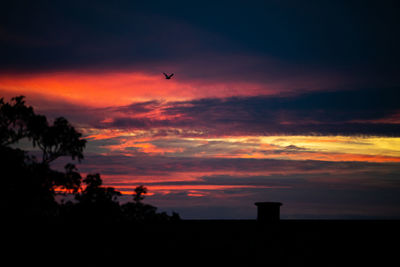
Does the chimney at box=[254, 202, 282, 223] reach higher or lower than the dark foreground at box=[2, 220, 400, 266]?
A: higher

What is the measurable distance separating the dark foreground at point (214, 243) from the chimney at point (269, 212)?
2.01ft

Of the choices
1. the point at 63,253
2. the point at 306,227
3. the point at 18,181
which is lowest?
the point at 63,253

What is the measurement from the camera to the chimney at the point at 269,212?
759 inches

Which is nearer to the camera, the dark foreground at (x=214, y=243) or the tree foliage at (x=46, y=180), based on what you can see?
the dark foreground at (x=214, y=243)

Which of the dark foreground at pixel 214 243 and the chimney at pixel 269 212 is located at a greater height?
the chimney at pixel 269 212

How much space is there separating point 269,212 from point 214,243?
4260 mm

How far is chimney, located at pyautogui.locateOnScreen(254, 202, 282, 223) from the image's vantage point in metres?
19.3

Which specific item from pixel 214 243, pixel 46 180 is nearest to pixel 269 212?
pixel 214 243

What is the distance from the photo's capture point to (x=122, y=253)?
15.7 metres

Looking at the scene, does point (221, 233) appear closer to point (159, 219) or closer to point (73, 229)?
point (73, 229)

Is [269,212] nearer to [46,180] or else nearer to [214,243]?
[214,243]

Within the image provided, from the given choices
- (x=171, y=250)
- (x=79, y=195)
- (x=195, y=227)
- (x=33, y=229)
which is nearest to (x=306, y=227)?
(x=195, y=227)

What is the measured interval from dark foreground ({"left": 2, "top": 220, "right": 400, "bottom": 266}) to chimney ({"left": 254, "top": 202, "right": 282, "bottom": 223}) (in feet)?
2.01

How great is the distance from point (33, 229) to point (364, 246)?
41.9ft
